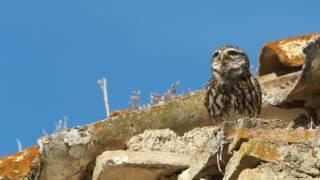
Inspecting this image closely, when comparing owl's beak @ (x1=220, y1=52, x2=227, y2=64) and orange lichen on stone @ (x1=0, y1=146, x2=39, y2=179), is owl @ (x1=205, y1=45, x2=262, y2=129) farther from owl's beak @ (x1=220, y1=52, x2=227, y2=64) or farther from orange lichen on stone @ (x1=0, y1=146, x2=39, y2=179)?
orange lichen on stone @ (x1=0, y1=146, x2=39, y2=179)

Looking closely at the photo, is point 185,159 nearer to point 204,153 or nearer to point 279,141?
point 204,153

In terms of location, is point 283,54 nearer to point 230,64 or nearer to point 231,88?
point 231,88

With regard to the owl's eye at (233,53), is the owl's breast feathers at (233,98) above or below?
below

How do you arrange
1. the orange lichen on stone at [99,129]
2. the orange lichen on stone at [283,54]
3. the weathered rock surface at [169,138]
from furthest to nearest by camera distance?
the orange lichen on stone at [283,54] < the orange lichen on stone at [99,129] < the weathered rock surface at [169,138]

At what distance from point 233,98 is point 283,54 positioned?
0.76 m

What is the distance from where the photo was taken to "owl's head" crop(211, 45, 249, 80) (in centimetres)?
772

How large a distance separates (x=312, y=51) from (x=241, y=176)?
49.3 inches

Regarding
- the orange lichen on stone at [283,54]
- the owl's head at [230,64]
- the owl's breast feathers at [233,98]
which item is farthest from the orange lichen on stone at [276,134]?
the owl's head at [230,64]

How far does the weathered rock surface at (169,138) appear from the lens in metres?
5.02

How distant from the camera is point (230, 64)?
25.5 feet

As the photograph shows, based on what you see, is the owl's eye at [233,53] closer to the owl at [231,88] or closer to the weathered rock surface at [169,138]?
the owl at [231,88]

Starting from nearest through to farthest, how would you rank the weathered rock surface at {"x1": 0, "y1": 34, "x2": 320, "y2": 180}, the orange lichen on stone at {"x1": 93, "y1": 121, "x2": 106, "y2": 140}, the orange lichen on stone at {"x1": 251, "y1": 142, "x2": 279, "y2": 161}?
1. the orange lichen on stone at {"x1": 251, "y1": 142, "x2": 279, "y2": 161}
2. the weathered rock surface at {"x1": 0, "y1": 34, "x2": 320, "y2": 180}
3. the orange lichen on stone at {"x1": 93, "y1": 121, "x2": 106, "y2": 140}

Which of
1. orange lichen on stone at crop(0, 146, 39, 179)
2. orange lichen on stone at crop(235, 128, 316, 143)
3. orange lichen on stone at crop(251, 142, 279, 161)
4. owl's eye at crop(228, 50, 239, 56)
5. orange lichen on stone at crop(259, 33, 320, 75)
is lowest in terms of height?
orange lichen on stone at crop(251, 142, 279, 161)

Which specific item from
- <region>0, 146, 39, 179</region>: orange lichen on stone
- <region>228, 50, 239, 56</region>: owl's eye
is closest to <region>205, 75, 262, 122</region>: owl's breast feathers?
<region>228, 50, 239, 56</region>: owl's eye
